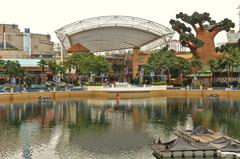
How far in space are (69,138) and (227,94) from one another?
64398 mm

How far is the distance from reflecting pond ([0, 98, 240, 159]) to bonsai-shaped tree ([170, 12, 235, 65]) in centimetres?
4682

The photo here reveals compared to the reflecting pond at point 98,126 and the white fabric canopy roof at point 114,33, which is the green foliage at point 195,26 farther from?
the reflecting pond at point 98,126

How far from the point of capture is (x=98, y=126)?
6081 cm

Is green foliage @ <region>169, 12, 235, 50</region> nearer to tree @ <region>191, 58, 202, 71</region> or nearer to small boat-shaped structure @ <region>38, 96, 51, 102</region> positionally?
tree @ <region>191, 58, 202, 71</region>

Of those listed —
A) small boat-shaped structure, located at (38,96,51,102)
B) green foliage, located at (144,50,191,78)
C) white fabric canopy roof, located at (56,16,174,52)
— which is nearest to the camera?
small boat-shaped structure, located at (38,96,51,102)

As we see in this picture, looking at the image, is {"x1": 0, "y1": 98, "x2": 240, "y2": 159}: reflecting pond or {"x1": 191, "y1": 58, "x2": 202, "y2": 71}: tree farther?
{"x1": 191, "y1": 58, "x2": 202, "y2": 71}: tree

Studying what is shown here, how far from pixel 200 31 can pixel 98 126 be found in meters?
87.2

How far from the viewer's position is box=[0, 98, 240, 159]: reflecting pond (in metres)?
43.7

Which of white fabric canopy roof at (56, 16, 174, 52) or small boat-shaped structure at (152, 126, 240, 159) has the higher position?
white fabric canopy roof at (56, 16, 174, 52)

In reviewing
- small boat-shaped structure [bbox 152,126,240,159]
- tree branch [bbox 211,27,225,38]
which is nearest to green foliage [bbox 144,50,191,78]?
tree branch [bbox 211,27,225,38]

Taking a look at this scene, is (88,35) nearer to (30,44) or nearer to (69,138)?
(30,44)

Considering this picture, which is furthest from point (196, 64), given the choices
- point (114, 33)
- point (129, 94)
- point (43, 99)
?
point (43, 99)

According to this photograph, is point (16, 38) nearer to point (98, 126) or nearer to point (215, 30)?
point (215, 30)

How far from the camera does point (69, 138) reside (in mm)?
50938
